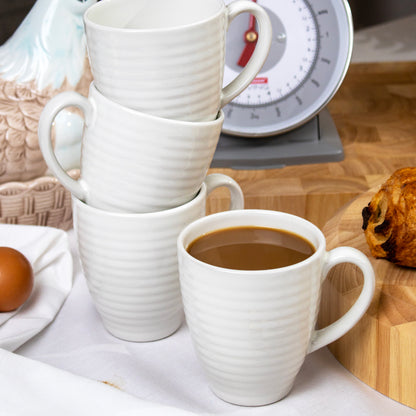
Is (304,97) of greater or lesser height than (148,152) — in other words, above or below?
below

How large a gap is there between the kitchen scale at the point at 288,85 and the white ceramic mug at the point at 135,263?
290 millimetres

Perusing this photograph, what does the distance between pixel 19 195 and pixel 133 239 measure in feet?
0.80

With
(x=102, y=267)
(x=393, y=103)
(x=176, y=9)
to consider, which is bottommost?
(x=393, y=103)

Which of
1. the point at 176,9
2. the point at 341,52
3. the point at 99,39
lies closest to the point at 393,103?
the point at 341,52

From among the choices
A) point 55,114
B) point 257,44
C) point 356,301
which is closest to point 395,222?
point 356,301

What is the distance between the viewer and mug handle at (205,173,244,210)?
1.94ft

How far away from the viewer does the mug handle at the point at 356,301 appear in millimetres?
469

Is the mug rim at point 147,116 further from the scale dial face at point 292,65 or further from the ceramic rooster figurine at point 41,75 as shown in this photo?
the scale dial face at point 292,65

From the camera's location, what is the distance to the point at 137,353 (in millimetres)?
567

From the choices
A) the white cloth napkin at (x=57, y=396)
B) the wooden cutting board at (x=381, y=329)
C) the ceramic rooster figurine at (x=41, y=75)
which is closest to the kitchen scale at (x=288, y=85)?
the ceramic rooster figurine at (x=41, y=75)

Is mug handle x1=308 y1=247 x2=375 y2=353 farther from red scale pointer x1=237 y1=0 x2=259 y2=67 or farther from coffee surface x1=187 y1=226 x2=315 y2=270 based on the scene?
red scale pointer x1=237 y1=0 x2=259 y2=67

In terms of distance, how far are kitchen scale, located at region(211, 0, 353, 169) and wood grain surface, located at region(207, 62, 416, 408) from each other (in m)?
0.03

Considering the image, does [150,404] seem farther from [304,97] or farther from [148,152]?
[304,97]

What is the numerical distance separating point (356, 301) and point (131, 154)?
0.20 metres
